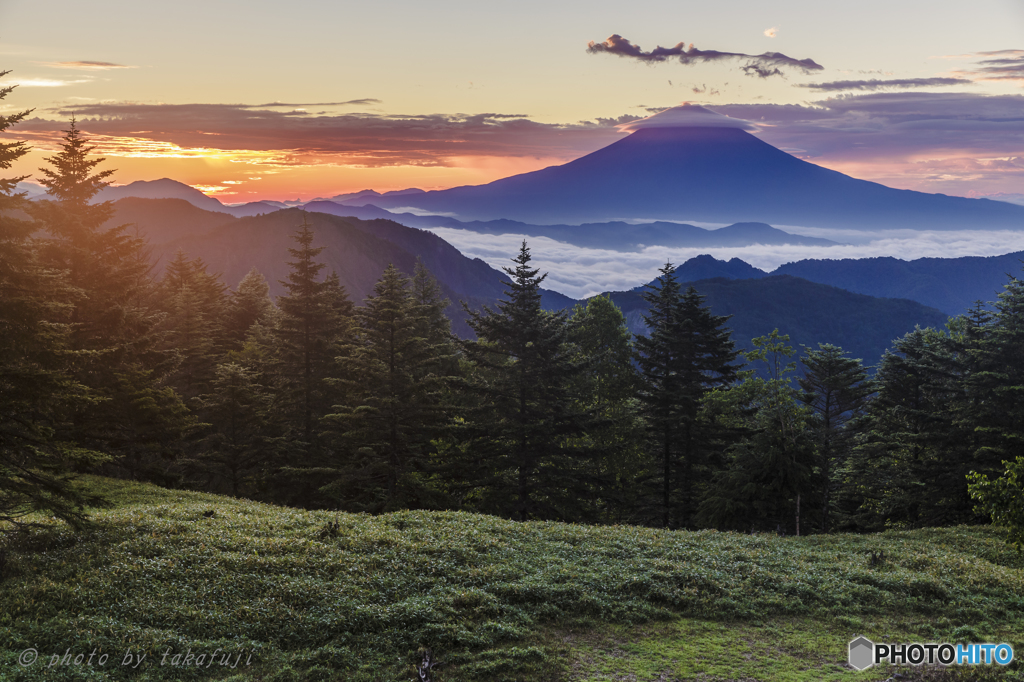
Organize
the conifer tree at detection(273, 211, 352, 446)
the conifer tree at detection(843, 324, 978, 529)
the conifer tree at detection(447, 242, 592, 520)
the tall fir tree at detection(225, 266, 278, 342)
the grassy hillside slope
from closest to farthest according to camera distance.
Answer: the grassy hillside slope, the conifer tree at detection(843, 324, 978, 529), the conifer tree at detection(447, 242, 592, 520), the conifer tree at detection(273, 211, 352, 446), the tall fir tree at detection(225, 266, 278, 342)

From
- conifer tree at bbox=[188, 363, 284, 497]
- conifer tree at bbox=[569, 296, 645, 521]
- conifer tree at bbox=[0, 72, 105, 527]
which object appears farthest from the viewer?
conifer tree at bbox=[569, 296, 645, 521]

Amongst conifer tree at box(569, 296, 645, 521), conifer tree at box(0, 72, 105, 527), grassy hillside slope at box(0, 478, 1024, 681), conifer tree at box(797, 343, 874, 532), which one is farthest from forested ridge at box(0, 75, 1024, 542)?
conifer tree at box(0, 72, 105, 527)

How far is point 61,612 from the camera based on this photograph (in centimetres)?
1212

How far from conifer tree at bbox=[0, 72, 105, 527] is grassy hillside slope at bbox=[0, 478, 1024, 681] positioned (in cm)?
200

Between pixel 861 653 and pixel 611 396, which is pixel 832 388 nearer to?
pixel 611 396

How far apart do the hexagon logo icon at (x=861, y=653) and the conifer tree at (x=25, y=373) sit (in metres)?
18.0

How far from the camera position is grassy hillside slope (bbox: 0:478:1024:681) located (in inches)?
460

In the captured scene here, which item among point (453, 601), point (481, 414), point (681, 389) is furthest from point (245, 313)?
point (453, 601)

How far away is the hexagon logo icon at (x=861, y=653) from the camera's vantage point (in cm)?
1239

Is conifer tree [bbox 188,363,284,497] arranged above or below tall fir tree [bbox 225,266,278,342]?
below

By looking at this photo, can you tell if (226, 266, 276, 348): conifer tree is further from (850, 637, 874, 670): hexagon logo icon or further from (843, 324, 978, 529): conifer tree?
(843, 324, 978, 529): conifer tree

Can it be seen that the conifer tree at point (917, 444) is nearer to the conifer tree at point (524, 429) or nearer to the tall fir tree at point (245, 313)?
the conifer tree at point (524, 429)

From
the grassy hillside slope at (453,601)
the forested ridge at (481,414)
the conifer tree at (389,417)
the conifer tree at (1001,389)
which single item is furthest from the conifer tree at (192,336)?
the conifer tree at (1001,389)

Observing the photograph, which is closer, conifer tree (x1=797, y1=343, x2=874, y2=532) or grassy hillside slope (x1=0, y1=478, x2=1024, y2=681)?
grassy hillside slope (x1=0, y1=478, x2=1024, y2=681)
